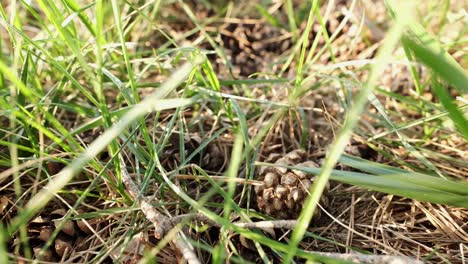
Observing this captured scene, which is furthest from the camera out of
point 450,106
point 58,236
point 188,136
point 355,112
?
point 188,136

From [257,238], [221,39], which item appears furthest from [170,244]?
[221,39]

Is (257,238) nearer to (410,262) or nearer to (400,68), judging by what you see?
(410,262)

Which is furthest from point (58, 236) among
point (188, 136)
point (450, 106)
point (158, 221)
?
point (450, 106)

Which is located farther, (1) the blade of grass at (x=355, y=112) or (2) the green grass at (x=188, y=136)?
(2) the green grass at (x=188, y=136)

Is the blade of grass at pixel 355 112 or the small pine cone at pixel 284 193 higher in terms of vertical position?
the blade of grass at pixel 355 112

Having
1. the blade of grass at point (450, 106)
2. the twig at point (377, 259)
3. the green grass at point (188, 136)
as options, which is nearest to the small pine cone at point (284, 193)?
the green grass at point (188, 136)

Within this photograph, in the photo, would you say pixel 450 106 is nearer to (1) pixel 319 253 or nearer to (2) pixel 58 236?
(1) pixel 319 253

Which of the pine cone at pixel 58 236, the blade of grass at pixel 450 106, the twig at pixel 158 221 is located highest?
the blade of grass at pixel 450 106

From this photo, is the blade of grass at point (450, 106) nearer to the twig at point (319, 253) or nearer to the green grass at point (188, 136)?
the green grass at point (188, 136)
